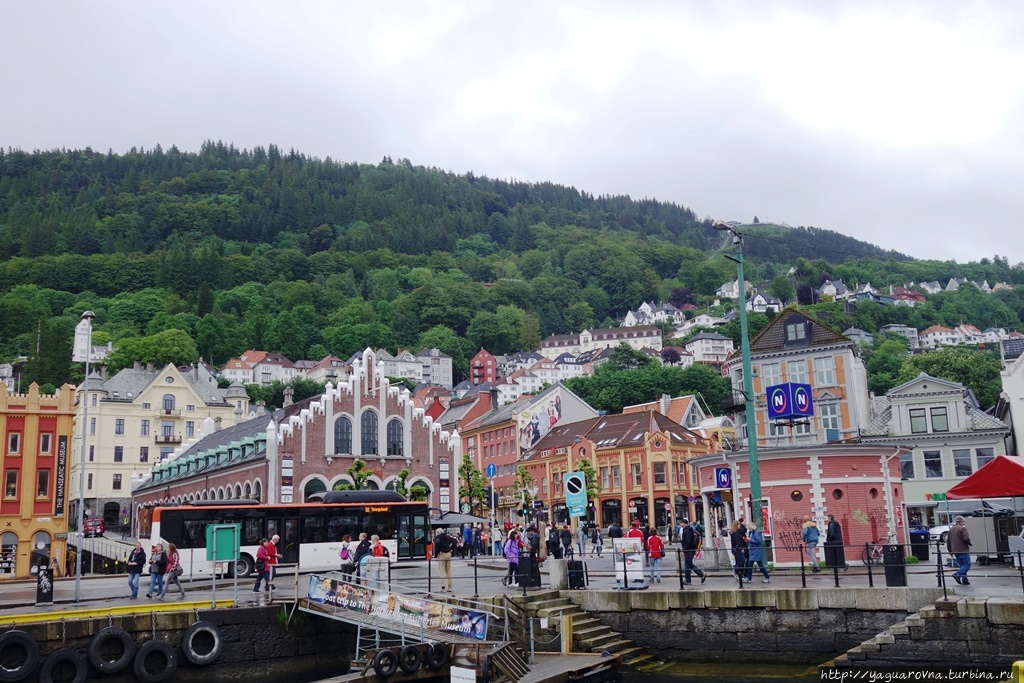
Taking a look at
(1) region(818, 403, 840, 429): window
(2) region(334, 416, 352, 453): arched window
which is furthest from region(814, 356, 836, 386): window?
(2) region(334, 416, 352, 453): arched window

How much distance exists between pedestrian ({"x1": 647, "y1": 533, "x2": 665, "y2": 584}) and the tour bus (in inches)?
620

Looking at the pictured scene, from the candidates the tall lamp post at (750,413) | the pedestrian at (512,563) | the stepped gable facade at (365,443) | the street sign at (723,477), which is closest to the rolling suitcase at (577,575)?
the pedestrian at (512,563)

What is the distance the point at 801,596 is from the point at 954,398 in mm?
39964

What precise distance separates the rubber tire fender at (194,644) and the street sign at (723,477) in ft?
58.2

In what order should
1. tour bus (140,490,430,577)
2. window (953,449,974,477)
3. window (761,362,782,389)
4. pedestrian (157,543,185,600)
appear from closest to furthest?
pedestrian (157,543,185,600) < tour bus (140,490,430,577) < window (953,449,974,477) < window (761,362,782,389)

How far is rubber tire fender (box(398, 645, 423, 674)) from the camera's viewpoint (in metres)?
20.9

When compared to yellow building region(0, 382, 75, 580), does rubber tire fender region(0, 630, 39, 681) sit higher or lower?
lower

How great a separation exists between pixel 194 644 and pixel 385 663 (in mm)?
5830

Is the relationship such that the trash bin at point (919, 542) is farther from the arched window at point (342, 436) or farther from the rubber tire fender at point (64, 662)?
the arched window at point (342, 436)

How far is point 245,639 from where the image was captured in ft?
79.3

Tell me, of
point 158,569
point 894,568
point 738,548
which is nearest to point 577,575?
point 738,548

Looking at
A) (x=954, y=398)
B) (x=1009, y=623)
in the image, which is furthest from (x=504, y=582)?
(x=954, y=398)

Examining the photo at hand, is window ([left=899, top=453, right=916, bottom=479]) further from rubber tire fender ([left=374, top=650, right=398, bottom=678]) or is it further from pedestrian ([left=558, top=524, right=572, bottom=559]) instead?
rubber tire fender ([left=374, top=650, right=398, bottom=678])

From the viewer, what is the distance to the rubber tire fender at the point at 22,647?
68.5 ft
